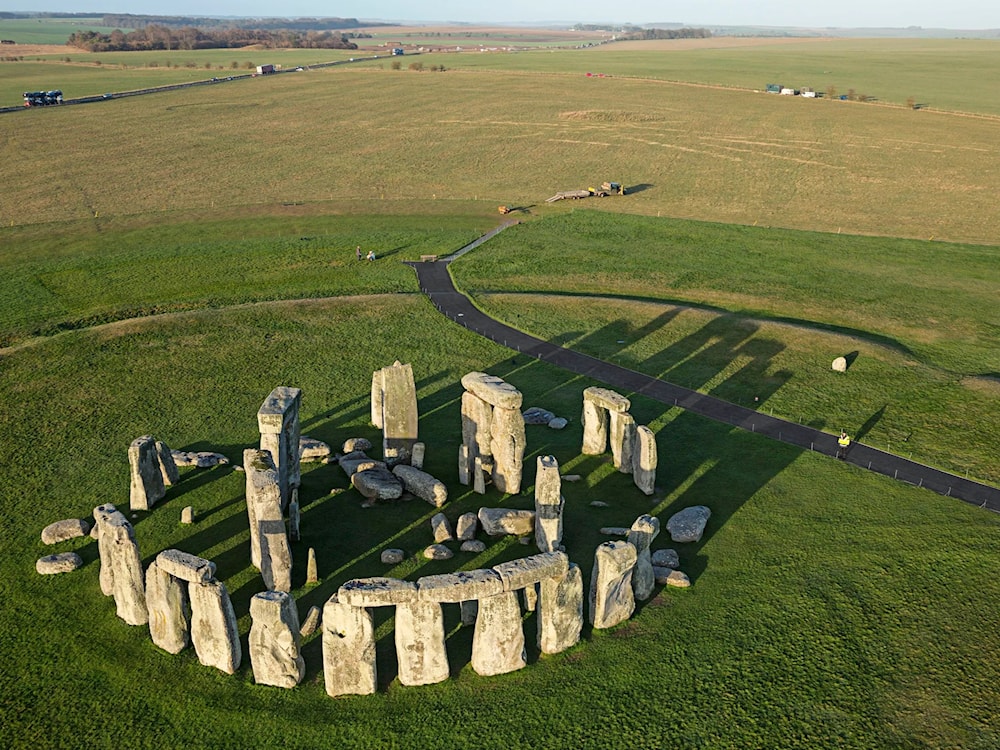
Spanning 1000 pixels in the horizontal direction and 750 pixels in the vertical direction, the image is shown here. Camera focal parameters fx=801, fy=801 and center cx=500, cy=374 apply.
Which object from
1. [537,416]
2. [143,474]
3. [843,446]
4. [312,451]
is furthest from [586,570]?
[143,474]

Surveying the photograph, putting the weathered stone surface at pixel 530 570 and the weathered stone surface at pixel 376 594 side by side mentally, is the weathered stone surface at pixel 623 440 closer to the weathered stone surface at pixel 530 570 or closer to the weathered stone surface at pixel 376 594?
the weathered stone surface at pixel 530 570

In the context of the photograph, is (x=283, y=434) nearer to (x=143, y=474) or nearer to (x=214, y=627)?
(x=143, y=474)

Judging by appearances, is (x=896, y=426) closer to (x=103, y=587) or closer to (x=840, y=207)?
(x=103, y=587)

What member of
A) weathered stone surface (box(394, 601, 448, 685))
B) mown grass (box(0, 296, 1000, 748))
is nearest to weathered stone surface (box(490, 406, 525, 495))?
mown grass (box(0, 296, 1000, 748))

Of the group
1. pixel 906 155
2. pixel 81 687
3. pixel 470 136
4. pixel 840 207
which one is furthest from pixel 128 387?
pixel 906 155

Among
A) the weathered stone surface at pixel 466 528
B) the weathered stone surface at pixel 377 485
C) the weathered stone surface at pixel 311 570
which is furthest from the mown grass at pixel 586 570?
the weathered stone surface at pixel 466 528
